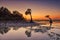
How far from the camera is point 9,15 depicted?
251 inches

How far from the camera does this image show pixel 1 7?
627cm

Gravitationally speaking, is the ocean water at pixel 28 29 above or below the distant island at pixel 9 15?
below

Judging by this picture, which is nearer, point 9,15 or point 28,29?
point 28,29

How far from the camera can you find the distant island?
6258 mm

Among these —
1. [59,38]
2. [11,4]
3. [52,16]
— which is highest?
[11,4]

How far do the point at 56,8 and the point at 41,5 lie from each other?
19.0 inches

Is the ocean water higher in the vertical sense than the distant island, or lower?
lower

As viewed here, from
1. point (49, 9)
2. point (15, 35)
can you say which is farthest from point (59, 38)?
point (49, 9)

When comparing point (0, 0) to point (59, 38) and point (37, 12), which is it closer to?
point (37, 12)

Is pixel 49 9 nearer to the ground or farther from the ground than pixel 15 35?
farther from the ground

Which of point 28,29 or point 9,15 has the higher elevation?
point 9,15

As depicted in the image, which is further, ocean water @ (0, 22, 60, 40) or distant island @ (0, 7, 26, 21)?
distant island @ (0, 7, 26, 21)

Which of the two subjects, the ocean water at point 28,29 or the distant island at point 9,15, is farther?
the distant island at point 9,15

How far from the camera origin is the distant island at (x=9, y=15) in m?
Answer: 6.26
